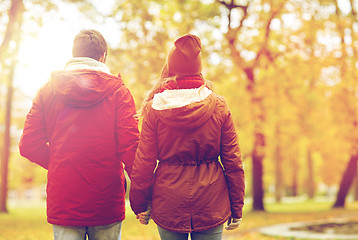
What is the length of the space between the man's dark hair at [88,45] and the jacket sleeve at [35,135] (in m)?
0.42

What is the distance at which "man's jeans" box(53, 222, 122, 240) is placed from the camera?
2.75 meters

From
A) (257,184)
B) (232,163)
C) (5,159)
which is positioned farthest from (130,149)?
(5,159)

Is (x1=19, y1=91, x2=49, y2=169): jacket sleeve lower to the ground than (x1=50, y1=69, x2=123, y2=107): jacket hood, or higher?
lower

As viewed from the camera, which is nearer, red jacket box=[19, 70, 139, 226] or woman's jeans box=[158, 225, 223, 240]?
red jacket box=[19, 70, 139, 226]

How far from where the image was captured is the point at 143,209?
3.03 m

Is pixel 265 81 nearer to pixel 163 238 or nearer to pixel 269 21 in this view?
pixel 269 21

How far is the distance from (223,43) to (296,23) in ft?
10.5

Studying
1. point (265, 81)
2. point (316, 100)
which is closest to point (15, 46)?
point (265, 81)

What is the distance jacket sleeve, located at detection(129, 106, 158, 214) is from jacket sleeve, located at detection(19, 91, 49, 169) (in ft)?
2.20

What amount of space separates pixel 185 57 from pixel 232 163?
2.64ft

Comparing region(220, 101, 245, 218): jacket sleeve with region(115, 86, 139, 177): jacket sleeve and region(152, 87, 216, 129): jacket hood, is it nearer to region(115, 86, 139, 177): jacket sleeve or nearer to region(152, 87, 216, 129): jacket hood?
region(152, 87, 216, 129): jacket hood

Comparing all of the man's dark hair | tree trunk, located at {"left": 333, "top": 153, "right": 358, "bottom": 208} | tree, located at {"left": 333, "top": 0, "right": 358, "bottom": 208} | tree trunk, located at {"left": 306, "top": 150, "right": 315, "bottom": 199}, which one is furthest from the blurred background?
tree trunk, located at {"left": 306, "top": 150, "right": 315, "bottom": 199}

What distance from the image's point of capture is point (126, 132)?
2.91 m

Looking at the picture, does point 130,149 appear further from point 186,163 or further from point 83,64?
point 83,64
